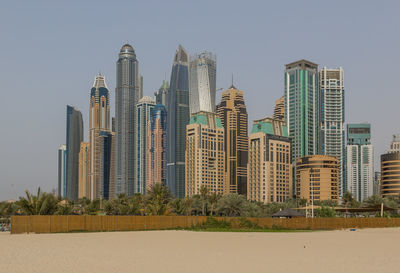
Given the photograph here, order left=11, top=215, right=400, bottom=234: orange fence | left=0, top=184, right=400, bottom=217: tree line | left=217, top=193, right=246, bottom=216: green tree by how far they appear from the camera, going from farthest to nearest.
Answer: left=217, top=193, right=246, bottom=216: green tree
left=0, top=184, right=400, bottom=217: tree line
left=11, top=215, right=400, bottom=234: orange fence

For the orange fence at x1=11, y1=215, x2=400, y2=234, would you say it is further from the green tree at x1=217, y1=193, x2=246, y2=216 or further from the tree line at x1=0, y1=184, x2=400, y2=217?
the green tree at x1=217, y1=193, x2=246, y2=216

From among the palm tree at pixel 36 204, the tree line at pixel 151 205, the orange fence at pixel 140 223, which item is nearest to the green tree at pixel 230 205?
the tree line at pixel 151 205

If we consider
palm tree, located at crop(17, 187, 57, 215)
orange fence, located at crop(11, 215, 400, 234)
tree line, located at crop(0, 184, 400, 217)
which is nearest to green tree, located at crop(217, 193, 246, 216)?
tree line, located at crop(0, 184, 400, 217)

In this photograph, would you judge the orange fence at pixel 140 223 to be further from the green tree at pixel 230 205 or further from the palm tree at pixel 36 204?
the green tree at pixel 230 205

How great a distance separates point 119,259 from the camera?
2233 centimetres

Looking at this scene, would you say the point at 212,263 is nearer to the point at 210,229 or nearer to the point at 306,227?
the point at 210,229

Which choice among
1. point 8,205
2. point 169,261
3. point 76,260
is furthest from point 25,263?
point 8,205

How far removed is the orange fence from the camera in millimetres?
45312

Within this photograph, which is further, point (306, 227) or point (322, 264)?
point (306, 227)

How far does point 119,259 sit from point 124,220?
30.3 m

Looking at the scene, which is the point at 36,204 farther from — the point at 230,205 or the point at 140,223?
the point at 230,205

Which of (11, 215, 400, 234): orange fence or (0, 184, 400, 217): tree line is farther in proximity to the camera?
(0, 184, 400, 217): tree line

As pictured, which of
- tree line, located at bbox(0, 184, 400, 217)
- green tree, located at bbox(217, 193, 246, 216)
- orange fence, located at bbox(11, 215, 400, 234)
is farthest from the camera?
green tree, located at bbox(217, 193, 246, 216)

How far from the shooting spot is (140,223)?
53.7 metres
